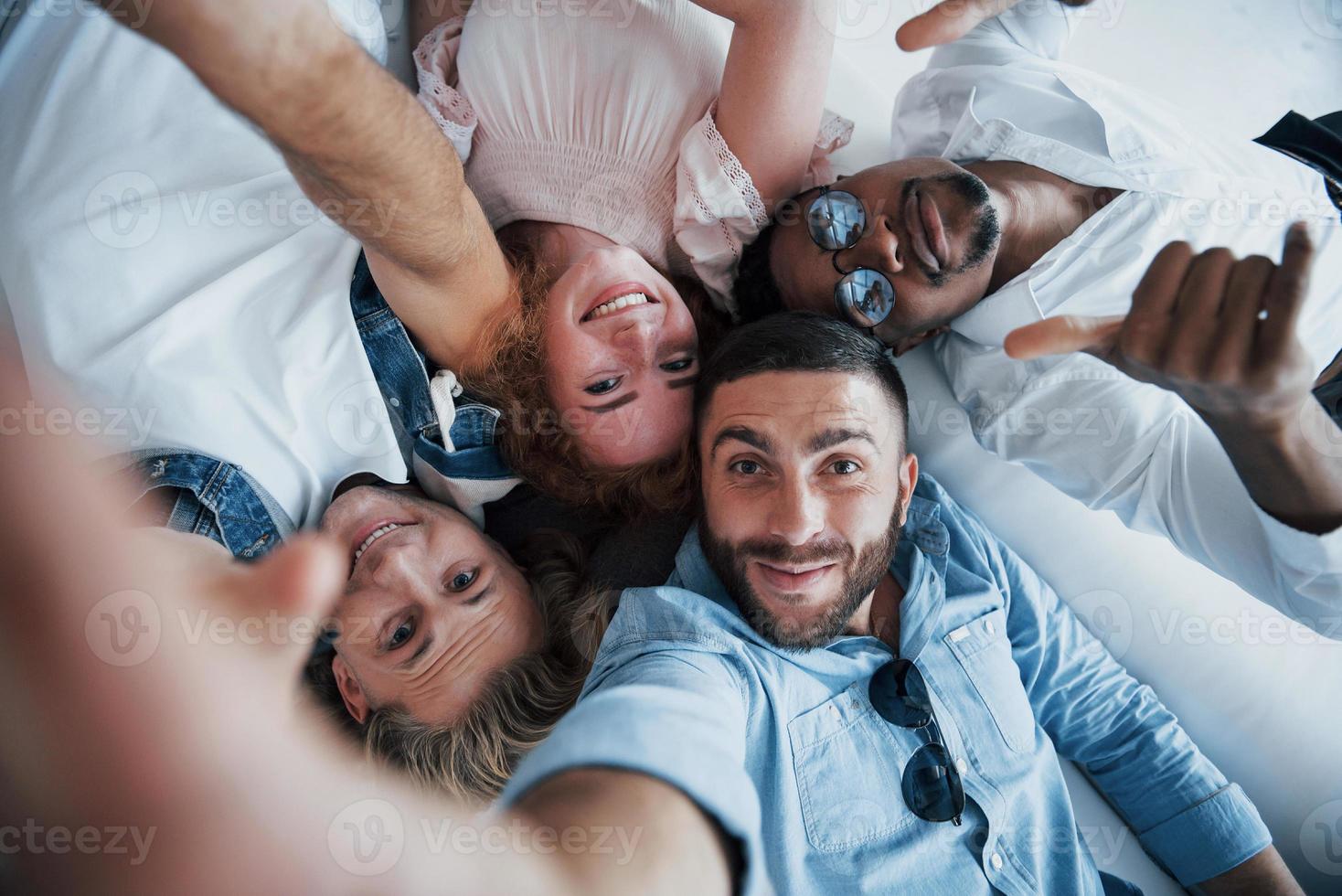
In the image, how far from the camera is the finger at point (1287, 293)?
0.66m

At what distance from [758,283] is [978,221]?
1.30 ft

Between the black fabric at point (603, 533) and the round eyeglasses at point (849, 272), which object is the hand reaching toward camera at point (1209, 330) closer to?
the round eyeglasses at point (849, 272)

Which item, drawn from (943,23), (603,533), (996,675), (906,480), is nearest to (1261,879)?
(996,675)

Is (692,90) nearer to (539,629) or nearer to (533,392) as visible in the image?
(533,392)

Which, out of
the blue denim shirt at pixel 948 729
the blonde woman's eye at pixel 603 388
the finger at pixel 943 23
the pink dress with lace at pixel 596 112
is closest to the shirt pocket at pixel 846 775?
the blue denim shirt at pixel 948 729

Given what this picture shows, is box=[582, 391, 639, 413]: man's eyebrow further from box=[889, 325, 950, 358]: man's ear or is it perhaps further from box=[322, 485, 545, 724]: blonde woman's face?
box=[889, 325, 950, 358]: man's ear

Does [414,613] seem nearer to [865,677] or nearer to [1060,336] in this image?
[865,677]

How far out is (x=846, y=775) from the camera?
1.06 m

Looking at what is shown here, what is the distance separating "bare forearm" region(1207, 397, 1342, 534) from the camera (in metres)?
0.92

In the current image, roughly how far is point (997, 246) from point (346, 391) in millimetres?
1101

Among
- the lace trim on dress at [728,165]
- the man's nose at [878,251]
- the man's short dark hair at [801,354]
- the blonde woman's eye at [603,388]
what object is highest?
the lace trim on dress at [728,165]

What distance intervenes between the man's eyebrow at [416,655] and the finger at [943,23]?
1.20 metres

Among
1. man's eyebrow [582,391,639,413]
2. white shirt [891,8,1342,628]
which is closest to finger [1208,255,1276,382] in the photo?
white shirt [891,8,1342,628]

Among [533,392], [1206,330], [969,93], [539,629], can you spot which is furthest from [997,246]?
[539,629]
